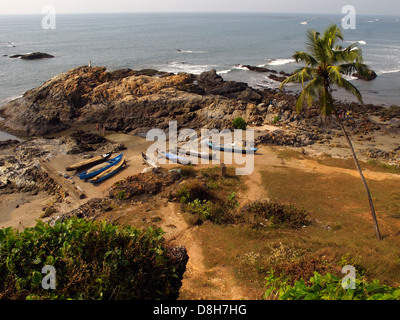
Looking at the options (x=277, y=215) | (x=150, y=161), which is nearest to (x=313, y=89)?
(x=277, y=215)

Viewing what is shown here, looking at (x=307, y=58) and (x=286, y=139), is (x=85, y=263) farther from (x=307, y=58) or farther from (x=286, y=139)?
(x=286, y=139)

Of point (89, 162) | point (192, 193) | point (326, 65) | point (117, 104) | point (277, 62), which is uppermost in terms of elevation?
point (277, 62)

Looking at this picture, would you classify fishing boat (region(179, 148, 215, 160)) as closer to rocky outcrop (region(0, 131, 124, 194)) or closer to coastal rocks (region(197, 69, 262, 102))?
rocky outcrop (region(0, 131, 124, 194))

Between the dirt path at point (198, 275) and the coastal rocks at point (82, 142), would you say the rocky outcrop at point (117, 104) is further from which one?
the dirt path at point (198, 275)

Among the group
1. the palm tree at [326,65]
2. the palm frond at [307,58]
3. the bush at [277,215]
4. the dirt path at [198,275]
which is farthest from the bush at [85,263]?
the palm frond at [307,58]

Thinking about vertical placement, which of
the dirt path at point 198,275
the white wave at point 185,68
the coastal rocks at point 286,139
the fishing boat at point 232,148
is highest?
the white wave at point 185,68

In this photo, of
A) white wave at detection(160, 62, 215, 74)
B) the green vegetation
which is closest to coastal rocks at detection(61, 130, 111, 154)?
the green vegetation

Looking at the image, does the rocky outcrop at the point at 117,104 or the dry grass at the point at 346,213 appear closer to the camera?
the dry grass at the point at 346,213

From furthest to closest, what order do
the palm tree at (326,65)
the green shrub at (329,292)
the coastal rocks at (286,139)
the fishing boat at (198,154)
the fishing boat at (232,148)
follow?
the coastal rocks at (286,139), the fishing boat at (232,148), the fishing boat at (198,154), the palm tree at (326,65), the green shrub at (329,292)
